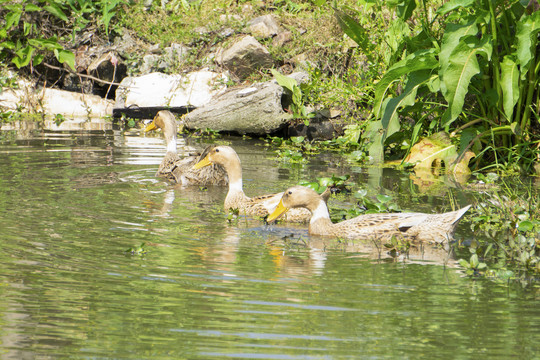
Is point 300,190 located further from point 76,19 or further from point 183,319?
point 76,19

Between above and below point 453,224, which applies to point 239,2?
above

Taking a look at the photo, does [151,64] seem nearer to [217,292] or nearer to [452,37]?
[452,37]

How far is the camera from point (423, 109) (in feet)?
35.1

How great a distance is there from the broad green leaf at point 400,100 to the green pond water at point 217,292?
1724mm

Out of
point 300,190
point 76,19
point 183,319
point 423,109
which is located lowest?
point 183,319

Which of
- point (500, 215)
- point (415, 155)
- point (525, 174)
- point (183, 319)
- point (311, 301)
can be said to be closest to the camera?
point (183, 319)

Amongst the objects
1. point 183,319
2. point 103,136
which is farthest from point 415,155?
point 183,319

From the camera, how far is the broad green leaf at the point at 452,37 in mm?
8812

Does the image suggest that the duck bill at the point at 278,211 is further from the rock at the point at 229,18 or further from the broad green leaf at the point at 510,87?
the rock at the point at 229,18

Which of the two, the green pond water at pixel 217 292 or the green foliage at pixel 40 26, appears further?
the green foliage at pixel 40 26

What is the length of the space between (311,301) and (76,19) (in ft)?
44.2

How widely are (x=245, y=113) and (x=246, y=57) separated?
222 cm

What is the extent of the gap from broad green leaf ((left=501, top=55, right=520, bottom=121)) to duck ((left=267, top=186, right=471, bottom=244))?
2.96 m

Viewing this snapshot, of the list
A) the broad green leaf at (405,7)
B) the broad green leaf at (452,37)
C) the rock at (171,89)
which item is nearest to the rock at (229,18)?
the rock at (171,89)
